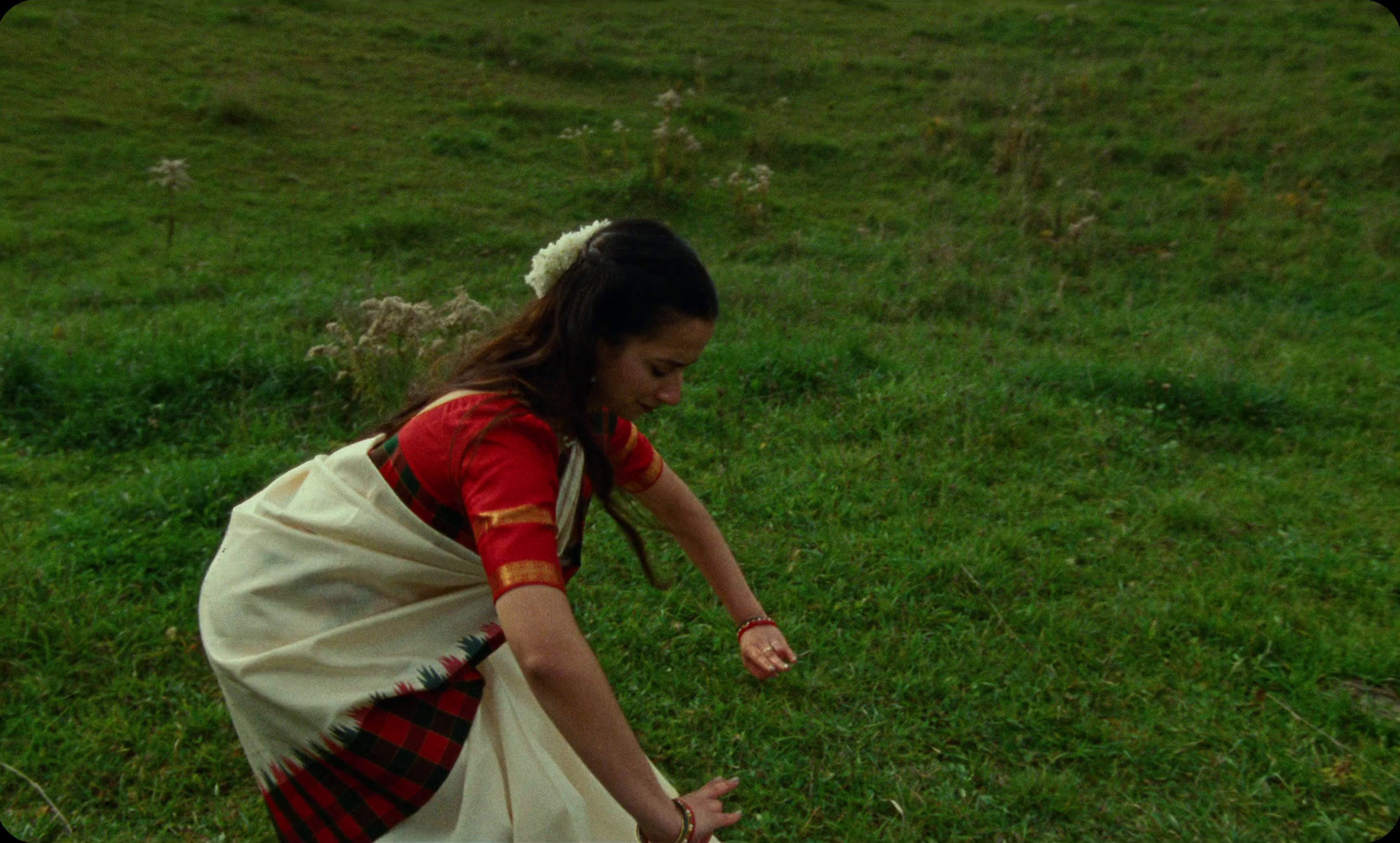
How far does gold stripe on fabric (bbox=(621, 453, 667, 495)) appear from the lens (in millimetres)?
2090

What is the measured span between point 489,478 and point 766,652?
2.35 ft

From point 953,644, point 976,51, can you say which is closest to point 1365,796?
point 953,644

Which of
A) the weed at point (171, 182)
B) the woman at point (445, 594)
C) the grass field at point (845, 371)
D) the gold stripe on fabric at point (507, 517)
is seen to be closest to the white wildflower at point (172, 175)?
the weed at point (171, 182)

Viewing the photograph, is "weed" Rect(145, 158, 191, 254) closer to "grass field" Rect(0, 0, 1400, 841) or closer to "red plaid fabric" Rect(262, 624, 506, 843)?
"grass field" Rect(0, 0, 1400, 841)

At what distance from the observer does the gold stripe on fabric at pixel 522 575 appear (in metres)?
1.53

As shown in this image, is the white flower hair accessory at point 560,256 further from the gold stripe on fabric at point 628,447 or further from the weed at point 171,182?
the weed at point 171,182

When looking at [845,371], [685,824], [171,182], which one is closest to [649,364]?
[685,824]

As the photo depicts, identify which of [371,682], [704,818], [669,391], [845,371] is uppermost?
[669,391]

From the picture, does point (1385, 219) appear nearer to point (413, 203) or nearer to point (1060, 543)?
point (1060, 543)

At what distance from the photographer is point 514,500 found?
5.20ft

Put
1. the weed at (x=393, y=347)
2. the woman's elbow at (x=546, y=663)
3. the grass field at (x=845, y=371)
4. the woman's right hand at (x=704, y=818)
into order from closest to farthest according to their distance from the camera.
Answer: the woman's elbow at (x=546, y=663), the woman's right hand at (x=704, y=818), the grass field at (x=845, y=371), the weed at (x=393, y=347)

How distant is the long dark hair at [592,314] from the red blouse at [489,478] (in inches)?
2.0

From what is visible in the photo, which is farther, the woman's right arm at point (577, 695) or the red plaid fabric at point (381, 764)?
the red plaid fabric at point (381, 764)

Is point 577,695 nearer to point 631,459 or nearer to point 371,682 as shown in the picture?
point 371,682
